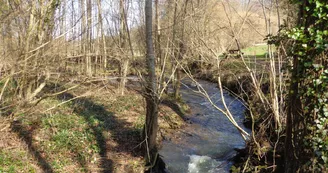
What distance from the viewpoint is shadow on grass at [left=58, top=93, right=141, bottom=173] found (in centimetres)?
811

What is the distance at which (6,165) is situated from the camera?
6.67 metres

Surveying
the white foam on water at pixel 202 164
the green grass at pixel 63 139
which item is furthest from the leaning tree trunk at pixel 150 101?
the green grass at pixel 63 139

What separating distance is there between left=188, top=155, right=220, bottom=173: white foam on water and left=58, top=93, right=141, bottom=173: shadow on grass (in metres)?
1.59

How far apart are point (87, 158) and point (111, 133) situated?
4.88 feet

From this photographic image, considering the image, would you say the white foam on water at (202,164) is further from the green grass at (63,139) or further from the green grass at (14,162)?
the green grass at (14,162)

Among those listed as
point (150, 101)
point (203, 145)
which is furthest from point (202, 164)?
point (150, 101)

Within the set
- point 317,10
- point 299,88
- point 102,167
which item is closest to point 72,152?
point 102,167

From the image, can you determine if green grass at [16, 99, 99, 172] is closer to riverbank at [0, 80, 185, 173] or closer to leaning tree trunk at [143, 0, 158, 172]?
riverbank at [0, 80, 185, 173]

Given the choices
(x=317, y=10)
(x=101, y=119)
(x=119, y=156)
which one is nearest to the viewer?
(x=317, y=10)

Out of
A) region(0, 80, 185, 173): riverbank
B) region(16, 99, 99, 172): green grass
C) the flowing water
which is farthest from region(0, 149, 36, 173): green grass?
the flowing water

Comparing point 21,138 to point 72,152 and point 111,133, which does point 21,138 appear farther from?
point 111,133

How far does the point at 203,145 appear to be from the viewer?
9.70 meters

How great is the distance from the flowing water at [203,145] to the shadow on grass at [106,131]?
1082mm

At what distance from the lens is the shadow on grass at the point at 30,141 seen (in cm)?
703
